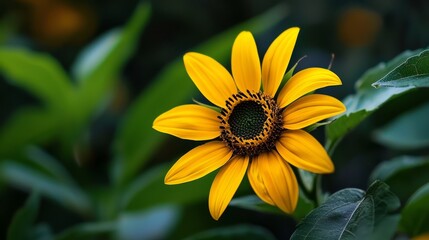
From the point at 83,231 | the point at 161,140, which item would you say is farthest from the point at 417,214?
the point at 161,140

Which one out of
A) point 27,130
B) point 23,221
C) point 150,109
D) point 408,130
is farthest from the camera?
point 27,130

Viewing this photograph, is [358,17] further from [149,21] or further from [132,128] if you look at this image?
[132,128]

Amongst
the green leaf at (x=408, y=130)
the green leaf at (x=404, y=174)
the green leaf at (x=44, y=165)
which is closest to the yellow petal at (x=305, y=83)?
the green leaf at (x=404, y=174)

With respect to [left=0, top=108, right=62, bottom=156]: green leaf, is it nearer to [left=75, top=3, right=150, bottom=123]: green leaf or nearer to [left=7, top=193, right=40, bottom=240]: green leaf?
[left=75, top=3, right=150, bottom=123]: green leaf

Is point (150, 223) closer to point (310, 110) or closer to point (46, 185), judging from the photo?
point (46, 185)

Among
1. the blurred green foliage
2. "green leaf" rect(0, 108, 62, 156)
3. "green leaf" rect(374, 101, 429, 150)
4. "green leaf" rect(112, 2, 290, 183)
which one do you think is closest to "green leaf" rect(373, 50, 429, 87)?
the blurred green foliage

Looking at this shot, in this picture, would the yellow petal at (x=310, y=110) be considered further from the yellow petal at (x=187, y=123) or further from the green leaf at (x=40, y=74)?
the green leaf at (x=40, y=74)
